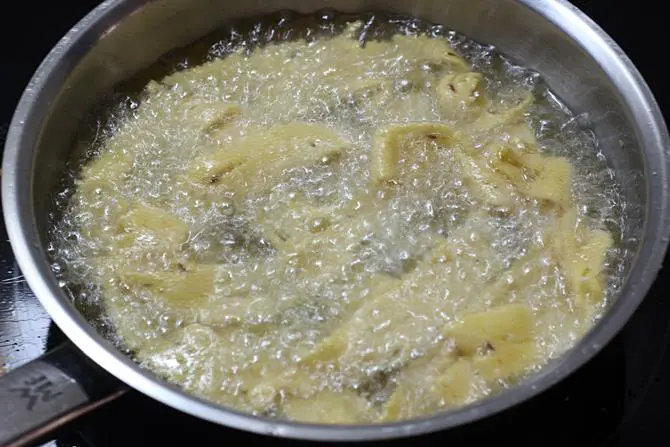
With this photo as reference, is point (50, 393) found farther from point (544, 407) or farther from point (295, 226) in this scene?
point (544, 407)

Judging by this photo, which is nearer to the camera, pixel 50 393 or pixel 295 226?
pixel 50 393

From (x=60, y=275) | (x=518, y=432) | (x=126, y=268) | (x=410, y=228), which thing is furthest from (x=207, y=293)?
(x=518, y=432)

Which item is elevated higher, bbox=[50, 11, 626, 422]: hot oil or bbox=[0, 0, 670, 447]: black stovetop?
bbox=[50, 11, 626, 422]: hot oil

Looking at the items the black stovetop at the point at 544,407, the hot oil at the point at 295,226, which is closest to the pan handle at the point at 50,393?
the black stovetop at the point at 544,407

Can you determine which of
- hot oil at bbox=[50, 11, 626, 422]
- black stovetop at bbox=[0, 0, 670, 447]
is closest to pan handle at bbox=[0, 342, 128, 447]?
black stovetop at bbox=[0, 0, 670, 447]

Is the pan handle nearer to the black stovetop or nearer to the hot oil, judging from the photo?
the black stovetop

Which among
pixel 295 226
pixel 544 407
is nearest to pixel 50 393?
pixel 295 226

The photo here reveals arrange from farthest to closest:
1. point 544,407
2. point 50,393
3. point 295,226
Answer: point 295,226, point 544,407, point 50,393

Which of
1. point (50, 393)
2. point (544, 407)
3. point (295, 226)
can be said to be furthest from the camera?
point (295, 226)
